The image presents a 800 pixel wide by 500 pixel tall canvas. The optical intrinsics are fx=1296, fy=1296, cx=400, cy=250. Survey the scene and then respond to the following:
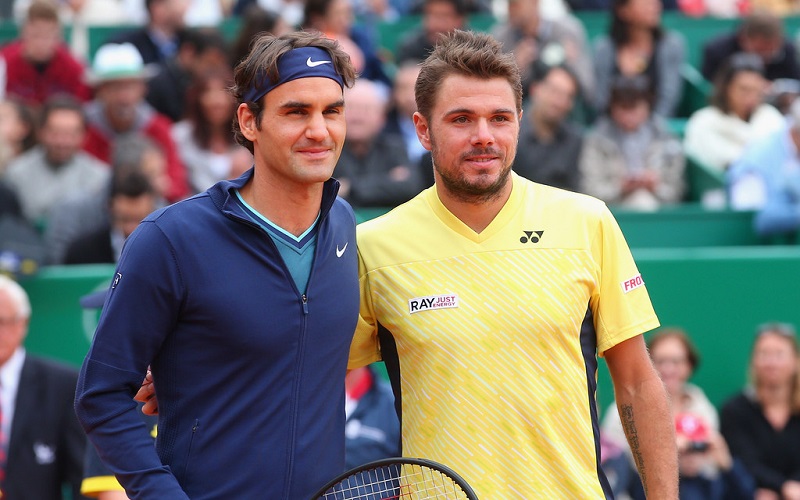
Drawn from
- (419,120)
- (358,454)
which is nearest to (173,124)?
(358,454)

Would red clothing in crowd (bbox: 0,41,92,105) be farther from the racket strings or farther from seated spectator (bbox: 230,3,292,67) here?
the racket strings

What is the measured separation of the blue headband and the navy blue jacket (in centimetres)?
27

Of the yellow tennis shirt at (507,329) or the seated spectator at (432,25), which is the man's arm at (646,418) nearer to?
the yellow tennis shirt at (507,329)

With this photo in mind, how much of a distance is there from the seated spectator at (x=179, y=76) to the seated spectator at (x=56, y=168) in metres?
1.44

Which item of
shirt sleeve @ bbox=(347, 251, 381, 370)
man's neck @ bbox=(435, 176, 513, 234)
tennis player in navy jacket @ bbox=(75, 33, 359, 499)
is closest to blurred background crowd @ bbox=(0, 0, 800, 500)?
shirt sleeve @ bbox=(347, 251, 381, 370)

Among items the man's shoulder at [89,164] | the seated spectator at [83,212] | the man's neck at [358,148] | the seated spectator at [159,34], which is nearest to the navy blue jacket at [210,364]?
the seated spectator at [83,212]

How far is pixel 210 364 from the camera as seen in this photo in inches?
120

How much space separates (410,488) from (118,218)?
4088 mm

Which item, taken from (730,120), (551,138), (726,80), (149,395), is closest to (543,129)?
(551,138)

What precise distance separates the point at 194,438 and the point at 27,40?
743 cm

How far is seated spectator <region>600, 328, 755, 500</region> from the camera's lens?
6590 millimetres

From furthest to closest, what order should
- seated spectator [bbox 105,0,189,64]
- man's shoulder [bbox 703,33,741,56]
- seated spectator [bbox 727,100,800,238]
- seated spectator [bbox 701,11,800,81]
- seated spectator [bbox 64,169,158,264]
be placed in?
man's shoulder [bbox 703,33,741,56], seated spectator [bbox 701,11,800,81], seated spectator [bbox 105,0,189,64], seated spectator [bbox 727,100,800,238], seated spectator [bbox 64,169,158,264]

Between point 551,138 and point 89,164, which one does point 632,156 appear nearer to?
point 551,138

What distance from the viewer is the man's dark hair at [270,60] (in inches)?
123
